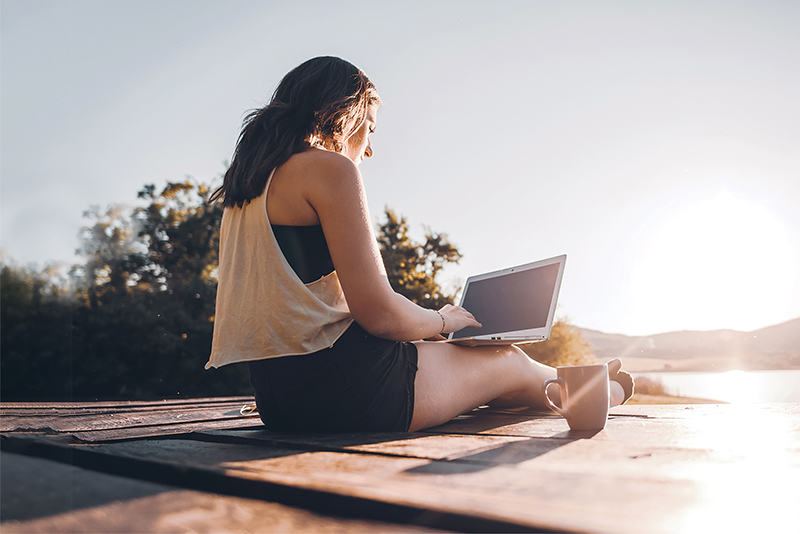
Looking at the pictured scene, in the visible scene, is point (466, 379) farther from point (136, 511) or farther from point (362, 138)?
point (136, 511)

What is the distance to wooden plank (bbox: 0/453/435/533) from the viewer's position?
60 centimetres

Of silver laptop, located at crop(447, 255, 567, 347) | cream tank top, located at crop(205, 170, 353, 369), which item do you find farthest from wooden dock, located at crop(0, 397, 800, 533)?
silver laptop, located at crop(447, 255, 567, 347)

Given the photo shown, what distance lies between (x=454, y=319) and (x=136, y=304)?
14858 mm

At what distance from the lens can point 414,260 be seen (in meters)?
17.5

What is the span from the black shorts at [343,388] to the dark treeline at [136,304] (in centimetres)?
1319

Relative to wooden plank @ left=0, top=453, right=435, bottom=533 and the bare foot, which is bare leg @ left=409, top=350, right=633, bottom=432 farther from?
wooden plank @ left=0, top=453, right=435, bottom=533

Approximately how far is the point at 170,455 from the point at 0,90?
3762mm

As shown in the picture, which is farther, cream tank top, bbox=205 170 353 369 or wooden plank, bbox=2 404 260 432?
wooden plank, bbox=2 404 260 432

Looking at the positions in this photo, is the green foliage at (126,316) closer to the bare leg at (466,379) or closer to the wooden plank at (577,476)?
the bare leg at (466,379)

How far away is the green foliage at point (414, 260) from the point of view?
16.3 m

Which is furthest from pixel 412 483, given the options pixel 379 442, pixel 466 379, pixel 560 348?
pixel 560 348

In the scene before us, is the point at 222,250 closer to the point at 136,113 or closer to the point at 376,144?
the point at 376,144

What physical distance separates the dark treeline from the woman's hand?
1321cm

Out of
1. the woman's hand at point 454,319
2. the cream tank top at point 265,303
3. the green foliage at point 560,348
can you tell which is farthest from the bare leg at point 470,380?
the green foliage at point 560,348
